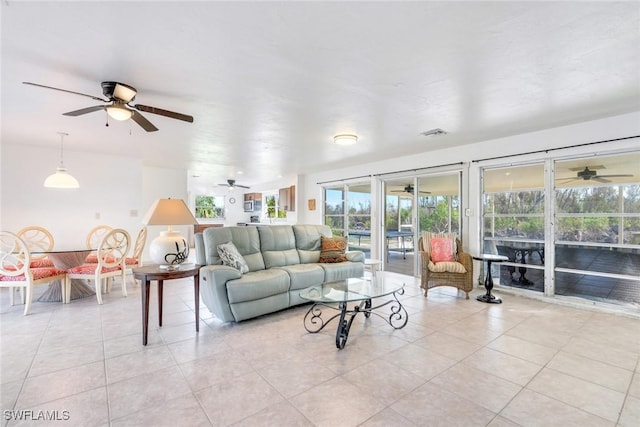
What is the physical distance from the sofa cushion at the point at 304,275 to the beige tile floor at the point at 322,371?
40 centimetres

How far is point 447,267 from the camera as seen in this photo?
422 centimetres

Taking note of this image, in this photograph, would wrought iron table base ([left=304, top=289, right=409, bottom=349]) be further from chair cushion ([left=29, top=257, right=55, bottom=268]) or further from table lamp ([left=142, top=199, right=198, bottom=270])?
chair cushion ([left=29, top=257, right=55, bottom=268])

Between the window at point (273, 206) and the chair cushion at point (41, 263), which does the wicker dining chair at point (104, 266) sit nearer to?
the chair cushion at point (41, 263)

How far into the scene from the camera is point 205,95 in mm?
2912

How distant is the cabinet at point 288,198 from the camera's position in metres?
8.69

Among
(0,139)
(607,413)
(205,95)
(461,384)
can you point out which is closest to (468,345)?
(461,384)

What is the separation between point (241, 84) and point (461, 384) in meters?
2.98

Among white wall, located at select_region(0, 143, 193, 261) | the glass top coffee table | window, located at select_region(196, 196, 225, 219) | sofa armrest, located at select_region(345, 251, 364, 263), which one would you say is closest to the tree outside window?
window, located at select_region(196, 196, 225, 219)

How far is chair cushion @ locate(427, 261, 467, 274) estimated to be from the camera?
13.8ft

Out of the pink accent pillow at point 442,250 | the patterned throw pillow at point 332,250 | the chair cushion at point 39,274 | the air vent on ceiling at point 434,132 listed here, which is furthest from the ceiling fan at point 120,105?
the pink accent pillow at point 442,250

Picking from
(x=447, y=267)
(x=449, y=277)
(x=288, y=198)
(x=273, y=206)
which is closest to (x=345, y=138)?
(x=447, y=267)

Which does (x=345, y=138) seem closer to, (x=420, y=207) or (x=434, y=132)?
(x=434, y=132)

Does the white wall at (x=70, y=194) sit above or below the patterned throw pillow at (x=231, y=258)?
above

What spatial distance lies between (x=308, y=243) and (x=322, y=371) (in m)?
2.48
